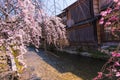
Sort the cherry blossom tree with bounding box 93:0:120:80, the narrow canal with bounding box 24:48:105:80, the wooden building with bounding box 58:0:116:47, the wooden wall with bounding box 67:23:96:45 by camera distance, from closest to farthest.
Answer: the cherry blossom tree with bounding box 93:0:120:80 → the narrow canal with bounding box 24:48:105:80 → the wooden building with bounding box 58:0:116:47 → the wooden wall with bounding box 67:23:96:45

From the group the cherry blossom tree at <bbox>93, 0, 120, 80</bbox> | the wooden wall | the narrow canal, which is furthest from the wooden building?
the cherry blossom tree at <bbox>93, 0, 120, 80</bbox>

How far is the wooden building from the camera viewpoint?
19734 mm

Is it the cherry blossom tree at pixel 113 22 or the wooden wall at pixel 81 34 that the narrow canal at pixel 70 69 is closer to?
the wooden wall at pixel 81 34

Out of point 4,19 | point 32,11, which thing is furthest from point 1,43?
point 32,11

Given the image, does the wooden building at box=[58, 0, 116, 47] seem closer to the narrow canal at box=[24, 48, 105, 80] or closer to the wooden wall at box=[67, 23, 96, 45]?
the wooden wall at box=[67, 23, 96, 45]

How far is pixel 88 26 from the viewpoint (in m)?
22.2

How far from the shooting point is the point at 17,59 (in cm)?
959

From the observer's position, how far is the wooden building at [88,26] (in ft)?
64.7

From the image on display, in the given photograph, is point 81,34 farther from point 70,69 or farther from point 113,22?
point 113,22

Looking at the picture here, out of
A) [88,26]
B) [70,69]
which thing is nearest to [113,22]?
[70,69]

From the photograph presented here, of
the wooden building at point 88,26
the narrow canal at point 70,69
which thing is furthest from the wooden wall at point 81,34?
the narrow canal at point 70,69

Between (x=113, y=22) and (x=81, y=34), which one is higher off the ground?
(x=81, y=34)

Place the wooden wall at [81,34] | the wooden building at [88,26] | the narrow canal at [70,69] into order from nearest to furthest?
1. the narrow canal at [70,69]
2. the wooden building at [88,26]
3. the wooden wall at [81,34]

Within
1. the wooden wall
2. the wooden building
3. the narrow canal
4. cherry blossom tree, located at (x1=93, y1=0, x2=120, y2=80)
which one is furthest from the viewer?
the wooden wall
